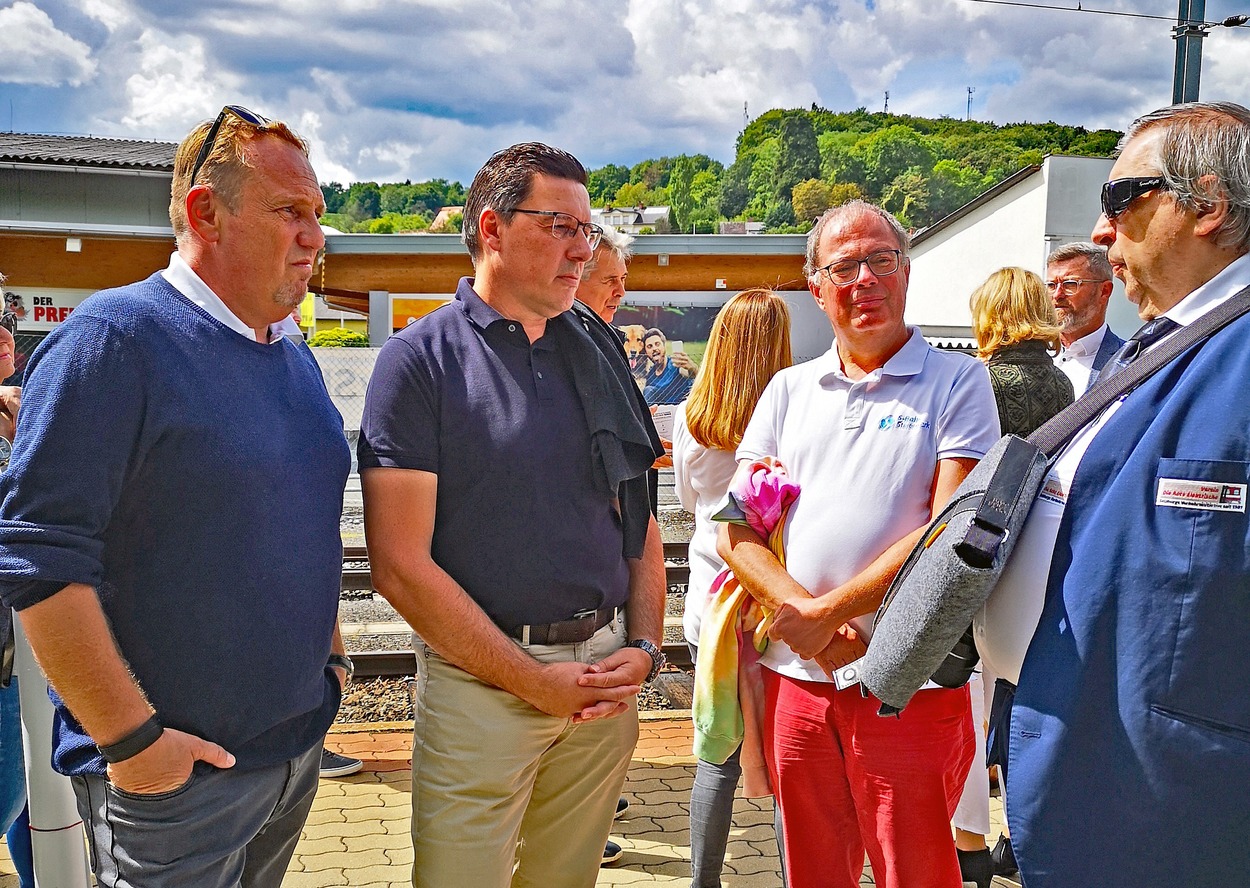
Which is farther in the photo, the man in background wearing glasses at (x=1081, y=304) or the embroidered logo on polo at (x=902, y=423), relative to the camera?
the man in background wearing glasses at (x=1081, y=304)

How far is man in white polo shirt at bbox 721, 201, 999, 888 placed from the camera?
2.61 meters

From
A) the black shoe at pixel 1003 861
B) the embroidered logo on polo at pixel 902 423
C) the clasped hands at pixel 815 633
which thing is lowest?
the black shoe at pixel 1003 861

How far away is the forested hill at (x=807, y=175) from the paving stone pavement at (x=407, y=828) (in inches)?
3035

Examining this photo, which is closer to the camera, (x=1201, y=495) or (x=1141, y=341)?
(x=1201, y=495)

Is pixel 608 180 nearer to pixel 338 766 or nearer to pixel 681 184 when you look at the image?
pixel 681 184

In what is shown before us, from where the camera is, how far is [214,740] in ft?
6.64

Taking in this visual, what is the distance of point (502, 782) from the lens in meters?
2.47

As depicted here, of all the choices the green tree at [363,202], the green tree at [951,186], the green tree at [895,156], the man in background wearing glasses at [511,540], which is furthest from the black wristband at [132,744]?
the green tree at [363,202]

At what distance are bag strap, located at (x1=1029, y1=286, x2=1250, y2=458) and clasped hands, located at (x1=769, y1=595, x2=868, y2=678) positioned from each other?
3.13 feet

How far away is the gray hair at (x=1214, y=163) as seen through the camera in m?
1.71

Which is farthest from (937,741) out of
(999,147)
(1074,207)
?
(999,147)

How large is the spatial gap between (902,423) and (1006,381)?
1384 millimetres

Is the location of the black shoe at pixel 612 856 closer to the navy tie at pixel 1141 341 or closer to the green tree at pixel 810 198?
the navy tie at pixel 1141 341

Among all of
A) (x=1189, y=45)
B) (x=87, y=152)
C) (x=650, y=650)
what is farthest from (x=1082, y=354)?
(x=87, y=152)
